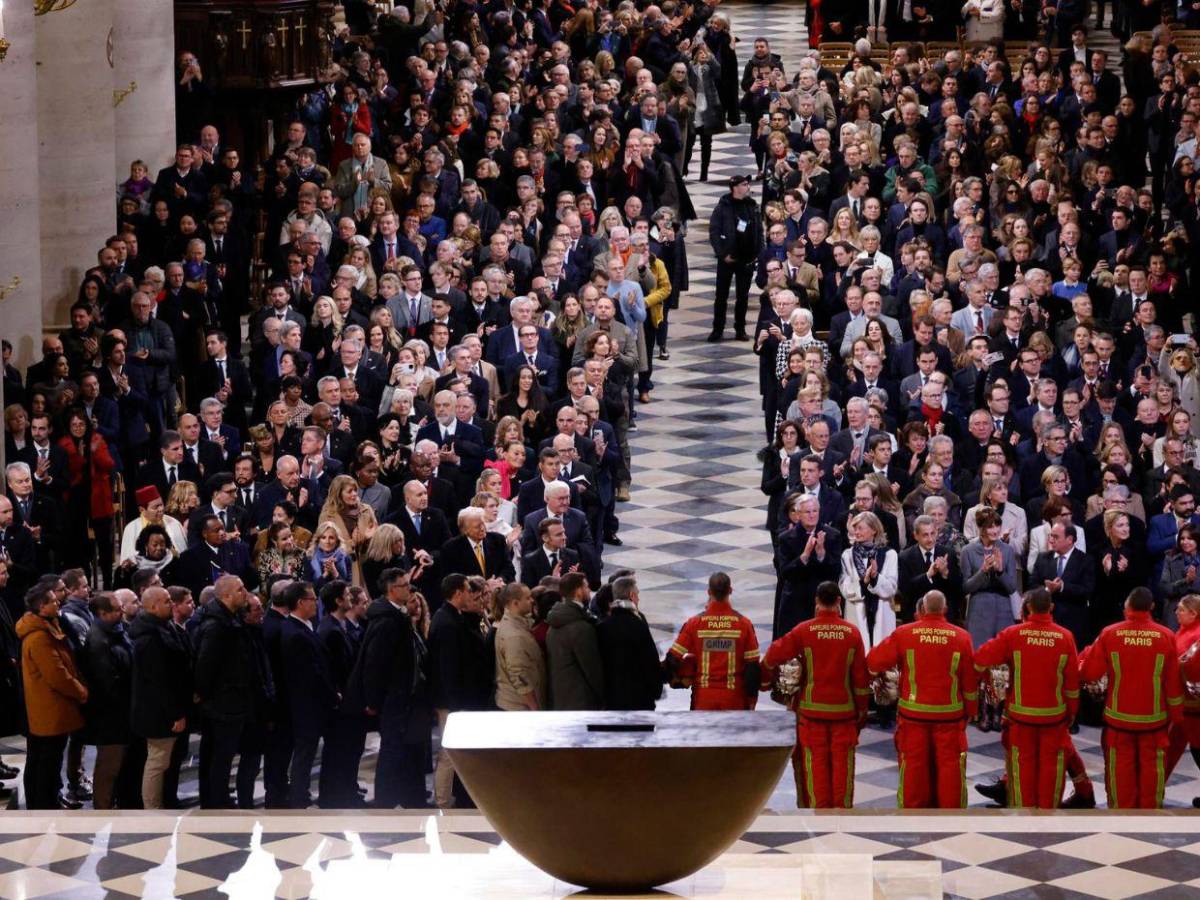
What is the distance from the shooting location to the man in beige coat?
12531 mm

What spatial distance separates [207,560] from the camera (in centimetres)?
1382

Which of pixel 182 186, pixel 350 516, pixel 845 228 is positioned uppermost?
pixel 182 186

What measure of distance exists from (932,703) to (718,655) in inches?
47.7

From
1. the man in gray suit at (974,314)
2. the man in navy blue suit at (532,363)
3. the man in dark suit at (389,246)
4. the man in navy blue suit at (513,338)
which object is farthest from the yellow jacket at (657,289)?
the man in gray suit at (974,314)

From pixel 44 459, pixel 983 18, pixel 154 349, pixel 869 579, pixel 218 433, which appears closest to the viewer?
pixel 869 579

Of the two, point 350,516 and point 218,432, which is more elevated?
point 218,432

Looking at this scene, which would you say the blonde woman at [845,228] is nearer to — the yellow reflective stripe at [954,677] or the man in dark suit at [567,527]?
the man in dark suit at [567,527]

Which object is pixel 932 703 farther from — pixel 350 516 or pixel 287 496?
pixel 287 496

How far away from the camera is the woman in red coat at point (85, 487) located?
51.5ft

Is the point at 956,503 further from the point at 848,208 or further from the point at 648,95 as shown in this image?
the point at 648,95

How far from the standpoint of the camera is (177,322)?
18141 millimetres

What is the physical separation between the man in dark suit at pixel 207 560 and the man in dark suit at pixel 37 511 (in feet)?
4.24

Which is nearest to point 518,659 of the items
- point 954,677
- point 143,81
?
point 954,677

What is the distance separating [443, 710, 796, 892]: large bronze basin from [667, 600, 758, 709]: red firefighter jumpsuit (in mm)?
6294
